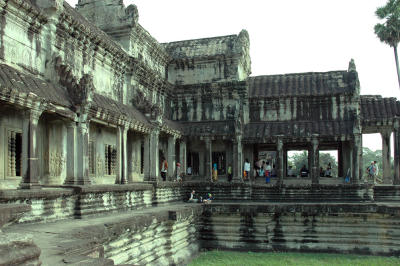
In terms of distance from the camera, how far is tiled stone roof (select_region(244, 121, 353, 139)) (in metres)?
20.9

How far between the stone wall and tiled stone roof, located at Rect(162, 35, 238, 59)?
11.9 metres

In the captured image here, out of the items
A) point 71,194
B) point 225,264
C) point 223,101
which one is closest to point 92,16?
point 223,101

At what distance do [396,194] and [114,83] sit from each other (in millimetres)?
13694

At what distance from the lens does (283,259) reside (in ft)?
43.8

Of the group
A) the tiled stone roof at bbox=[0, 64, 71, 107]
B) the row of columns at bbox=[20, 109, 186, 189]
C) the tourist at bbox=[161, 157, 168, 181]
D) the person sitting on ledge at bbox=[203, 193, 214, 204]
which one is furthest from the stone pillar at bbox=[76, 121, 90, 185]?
the tourist at bbox=[161, 157, 168, 181]

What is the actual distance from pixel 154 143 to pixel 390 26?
20.5m

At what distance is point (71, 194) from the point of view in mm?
10656

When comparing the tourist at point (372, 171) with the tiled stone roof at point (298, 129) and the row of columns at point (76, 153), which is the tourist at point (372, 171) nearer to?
the tiled stone roof at point (298, 129)

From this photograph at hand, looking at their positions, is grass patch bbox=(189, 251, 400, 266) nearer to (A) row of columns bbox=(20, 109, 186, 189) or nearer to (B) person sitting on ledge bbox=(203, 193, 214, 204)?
(B) person sitting on ledge bbox=(203, 193, 214, 204)

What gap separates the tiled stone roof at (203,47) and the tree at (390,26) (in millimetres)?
11282

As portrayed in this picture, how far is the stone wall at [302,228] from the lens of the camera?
13.9m

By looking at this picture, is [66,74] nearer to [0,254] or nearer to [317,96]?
[0,254]

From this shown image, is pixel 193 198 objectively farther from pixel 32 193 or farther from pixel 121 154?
pixel 32 193

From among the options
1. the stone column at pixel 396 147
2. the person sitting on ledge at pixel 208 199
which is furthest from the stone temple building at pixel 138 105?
the person sitting on ledge at pixel 208 199
